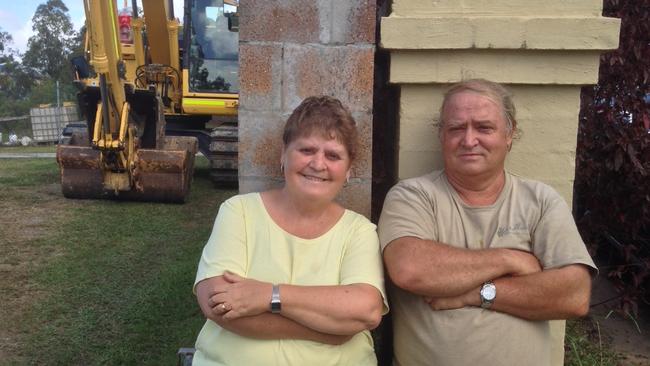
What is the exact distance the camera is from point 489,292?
2.06 meters

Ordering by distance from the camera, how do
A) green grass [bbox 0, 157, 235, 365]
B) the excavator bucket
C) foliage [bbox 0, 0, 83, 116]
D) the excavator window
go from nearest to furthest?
green grass [bbox 0, 157, 235, 365] → the excavator bucket → the excavator window → foliage [bbox 0, 0, 83, 116]

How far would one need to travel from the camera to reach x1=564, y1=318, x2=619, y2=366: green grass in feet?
10.6

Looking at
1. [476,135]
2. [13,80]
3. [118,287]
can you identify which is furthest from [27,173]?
[13,80]

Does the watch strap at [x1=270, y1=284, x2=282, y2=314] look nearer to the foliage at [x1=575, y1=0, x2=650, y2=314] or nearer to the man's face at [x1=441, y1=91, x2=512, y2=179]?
the man's face at [x1=441, y1=91, x2=512, y2=179]

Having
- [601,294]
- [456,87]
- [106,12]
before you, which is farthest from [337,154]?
[106,12]

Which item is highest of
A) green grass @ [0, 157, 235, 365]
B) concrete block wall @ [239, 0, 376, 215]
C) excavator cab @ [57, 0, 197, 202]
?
concrete block wall @ [239, 0, 376, 215]

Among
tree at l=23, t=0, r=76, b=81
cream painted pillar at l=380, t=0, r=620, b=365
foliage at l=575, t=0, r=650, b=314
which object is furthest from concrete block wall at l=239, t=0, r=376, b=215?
tree at l=23, t=0, r=76, b=81

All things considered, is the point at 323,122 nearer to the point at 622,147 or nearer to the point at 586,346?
the point at 622,147

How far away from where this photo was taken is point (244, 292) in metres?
2.00

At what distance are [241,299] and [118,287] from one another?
3.46m

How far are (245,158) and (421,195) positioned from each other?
728 millimetres

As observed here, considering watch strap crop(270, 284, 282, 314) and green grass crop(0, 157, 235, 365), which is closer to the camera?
watch strap crop(270, 284, 282, 314)

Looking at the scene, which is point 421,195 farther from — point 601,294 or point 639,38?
point 601,294

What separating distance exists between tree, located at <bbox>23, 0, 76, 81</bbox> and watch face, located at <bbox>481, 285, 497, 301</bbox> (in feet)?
159
